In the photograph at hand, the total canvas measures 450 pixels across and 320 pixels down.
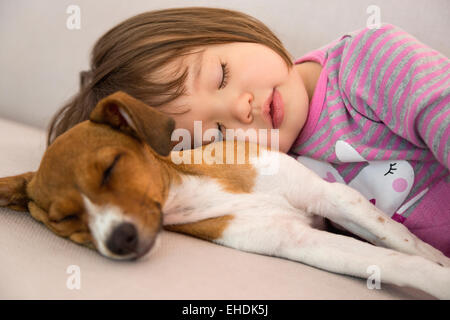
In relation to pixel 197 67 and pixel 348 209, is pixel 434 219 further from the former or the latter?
pixel 197 67

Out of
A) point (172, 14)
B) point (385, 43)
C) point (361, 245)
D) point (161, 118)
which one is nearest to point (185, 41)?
point (172, 14)

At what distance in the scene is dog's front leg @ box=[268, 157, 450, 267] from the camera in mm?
1481

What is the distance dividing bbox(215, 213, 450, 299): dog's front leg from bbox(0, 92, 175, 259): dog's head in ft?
1.05

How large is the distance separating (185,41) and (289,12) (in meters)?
0.90

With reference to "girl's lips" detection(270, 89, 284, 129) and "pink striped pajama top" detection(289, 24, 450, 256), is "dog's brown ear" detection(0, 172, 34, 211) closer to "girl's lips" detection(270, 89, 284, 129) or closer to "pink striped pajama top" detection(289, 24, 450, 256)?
"girl's lips" detection(270, 89, 284, 129)

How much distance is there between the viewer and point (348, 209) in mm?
1533

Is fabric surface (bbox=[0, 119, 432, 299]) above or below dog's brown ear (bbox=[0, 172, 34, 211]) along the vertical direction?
below

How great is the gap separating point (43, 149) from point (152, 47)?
102cm

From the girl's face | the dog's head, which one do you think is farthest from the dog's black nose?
the girl's face

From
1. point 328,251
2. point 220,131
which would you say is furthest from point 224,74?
point 328,251

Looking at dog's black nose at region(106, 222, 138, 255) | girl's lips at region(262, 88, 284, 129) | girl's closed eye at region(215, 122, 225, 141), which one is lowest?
dog's black nose at region(106, 222, 138, 255)

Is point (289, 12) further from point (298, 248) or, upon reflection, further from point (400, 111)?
point (298, 248)

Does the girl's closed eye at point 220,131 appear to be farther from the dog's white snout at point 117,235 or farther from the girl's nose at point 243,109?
the dog's white snout at point 117,235

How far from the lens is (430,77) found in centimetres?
Result: 157
